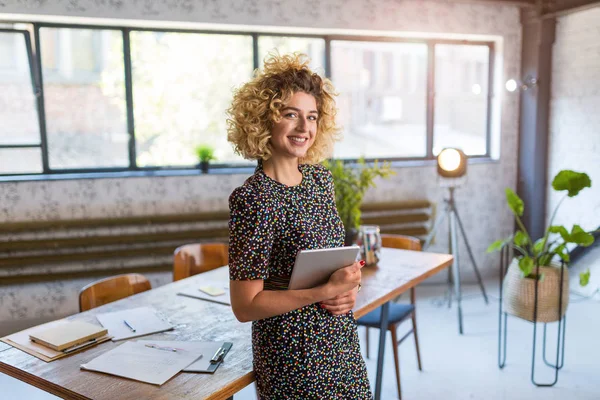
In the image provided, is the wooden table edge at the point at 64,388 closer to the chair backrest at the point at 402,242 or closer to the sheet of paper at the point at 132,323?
the sheet of paper at the point at 132,323

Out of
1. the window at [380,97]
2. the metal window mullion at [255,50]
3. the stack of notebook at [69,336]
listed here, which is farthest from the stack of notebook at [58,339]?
the window at [380,97]

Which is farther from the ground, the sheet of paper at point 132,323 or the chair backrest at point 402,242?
the chair backrest at point 402,242

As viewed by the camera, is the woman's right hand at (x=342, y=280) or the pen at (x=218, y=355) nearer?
the woman's right hand at (x=342, y=280)

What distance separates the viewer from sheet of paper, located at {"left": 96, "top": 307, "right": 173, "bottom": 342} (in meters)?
1.93

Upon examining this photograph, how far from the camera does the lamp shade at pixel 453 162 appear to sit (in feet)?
13.5

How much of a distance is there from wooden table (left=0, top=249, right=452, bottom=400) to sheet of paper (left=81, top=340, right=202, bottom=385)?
0.08 feet

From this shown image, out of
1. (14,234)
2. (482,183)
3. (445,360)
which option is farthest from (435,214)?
(14,234)

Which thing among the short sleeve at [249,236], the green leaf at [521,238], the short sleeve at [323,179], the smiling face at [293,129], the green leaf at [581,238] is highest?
the smiling face at [293,129]

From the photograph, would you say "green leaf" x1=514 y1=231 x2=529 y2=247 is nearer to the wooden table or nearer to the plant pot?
the wooden table

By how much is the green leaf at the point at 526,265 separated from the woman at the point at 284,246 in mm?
1902

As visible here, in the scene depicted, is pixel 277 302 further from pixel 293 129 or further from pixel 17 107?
pixel 17 107

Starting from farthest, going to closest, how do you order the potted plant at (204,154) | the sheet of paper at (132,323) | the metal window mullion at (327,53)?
the metal window mullion at (327,53)
the potted plant at (204,154)
the sheet of paper at (132,323)

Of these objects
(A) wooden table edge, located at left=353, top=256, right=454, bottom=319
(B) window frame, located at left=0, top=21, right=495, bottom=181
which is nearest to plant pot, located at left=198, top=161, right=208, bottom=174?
(B) window frame, located at left=0, top=21, right=495, bottom=181

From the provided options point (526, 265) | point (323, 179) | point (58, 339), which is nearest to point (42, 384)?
point (58, 339)
